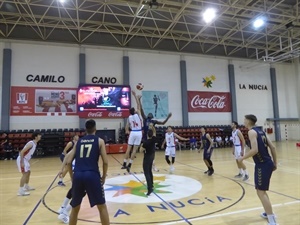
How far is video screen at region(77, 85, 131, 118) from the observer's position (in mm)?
16891

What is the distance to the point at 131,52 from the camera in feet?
61.8

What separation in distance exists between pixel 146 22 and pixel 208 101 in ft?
27.3

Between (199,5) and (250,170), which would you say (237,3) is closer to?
(199,5)

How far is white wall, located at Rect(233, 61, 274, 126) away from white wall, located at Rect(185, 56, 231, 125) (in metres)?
1.38

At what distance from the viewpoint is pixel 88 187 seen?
122 inches

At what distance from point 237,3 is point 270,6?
2.28 meters

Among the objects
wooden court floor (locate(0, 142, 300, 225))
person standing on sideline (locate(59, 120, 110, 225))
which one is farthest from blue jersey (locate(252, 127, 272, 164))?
person standing on sideline (locate(59, 120, 110, 225))

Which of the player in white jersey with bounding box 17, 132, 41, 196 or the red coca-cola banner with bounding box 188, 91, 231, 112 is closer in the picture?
the player in white jersey with bounding box 17, 132, 41, 196

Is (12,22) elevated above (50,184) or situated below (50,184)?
above

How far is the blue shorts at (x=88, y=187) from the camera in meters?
3.09

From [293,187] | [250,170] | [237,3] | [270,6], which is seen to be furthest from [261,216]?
[270,6]

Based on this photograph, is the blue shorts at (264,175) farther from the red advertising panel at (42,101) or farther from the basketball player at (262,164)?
the red advertising panel at (42,101)

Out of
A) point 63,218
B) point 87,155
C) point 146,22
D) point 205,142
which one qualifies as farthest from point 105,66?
point 87,155

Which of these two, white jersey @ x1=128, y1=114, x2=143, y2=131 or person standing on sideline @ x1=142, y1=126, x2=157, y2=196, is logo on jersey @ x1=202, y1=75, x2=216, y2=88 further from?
person standing on sideline @ x1=142, y1=126, x2=157, y2=196
